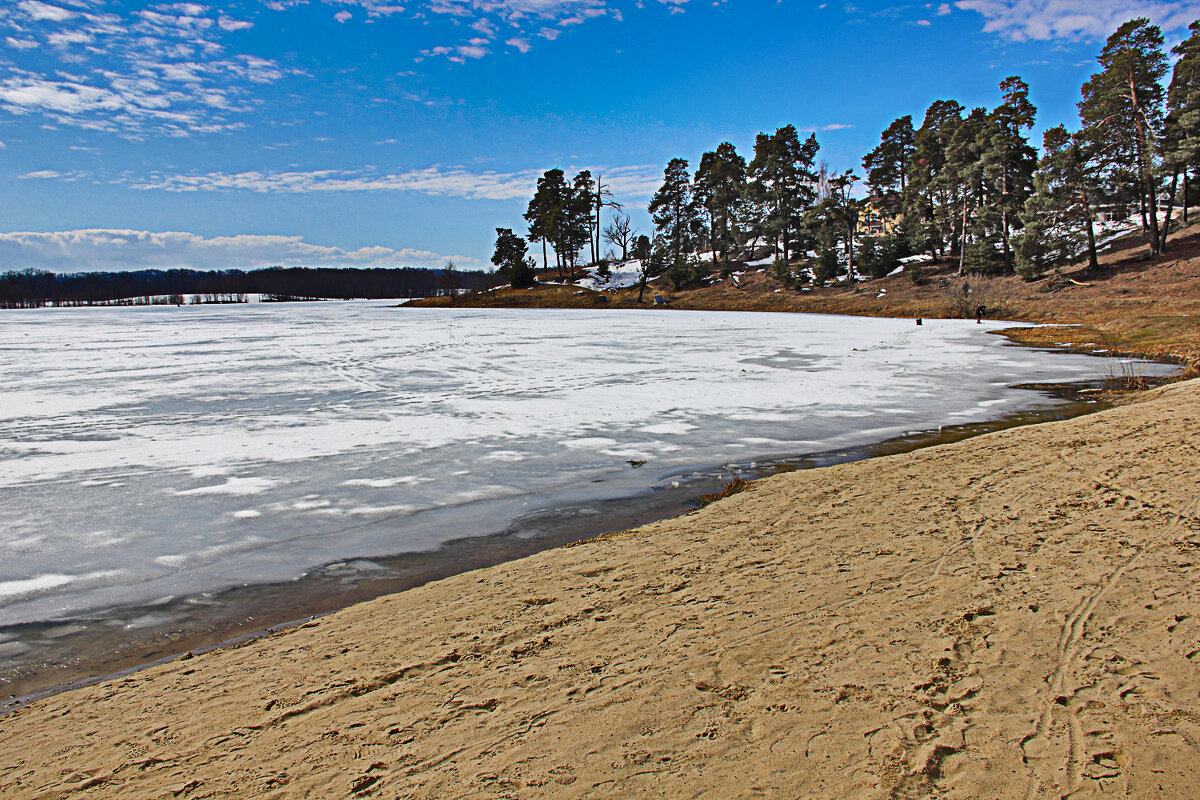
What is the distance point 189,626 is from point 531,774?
3103 mm

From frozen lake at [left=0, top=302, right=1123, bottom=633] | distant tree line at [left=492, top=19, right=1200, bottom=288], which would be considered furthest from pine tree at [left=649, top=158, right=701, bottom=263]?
frozen lake at [left=0, top=302, right=1123, bottom=633]

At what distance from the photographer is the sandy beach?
259 cm

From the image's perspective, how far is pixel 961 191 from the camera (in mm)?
49188

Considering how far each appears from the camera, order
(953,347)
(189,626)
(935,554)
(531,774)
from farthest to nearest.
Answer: (953,347) → (935,554) → (189,626) → (531,774)

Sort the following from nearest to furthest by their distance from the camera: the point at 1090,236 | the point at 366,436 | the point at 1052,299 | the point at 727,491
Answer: the point at 727,491, the point at 366,436, the point at 1052,299, the point at 1090,236

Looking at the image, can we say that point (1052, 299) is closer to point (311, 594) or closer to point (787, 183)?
point (787, 183)

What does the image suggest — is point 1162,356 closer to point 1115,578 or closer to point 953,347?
point 953,347

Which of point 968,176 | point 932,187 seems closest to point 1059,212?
point 968,176

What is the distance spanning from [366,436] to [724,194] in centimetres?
6627

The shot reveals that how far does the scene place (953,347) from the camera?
2045 cm

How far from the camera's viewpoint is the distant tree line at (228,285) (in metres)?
149

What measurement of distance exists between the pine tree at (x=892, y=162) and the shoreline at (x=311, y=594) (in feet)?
194

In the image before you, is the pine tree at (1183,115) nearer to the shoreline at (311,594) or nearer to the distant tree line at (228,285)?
the shoreline at (311,594)

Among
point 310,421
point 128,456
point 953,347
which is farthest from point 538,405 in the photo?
point 953,347
